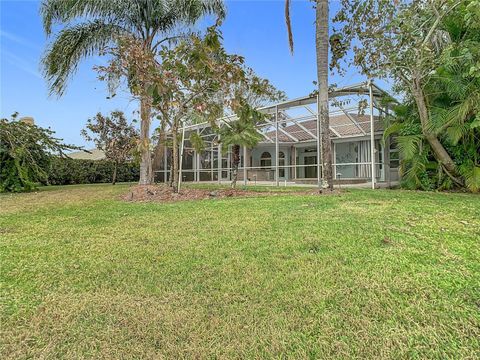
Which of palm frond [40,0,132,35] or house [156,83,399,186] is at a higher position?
palm frond [40,0,132,35]

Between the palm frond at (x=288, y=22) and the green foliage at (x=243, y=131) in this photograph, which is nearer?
the palm frond at (x=288, y=22)

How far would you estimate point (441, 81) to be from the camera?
976 centimetres

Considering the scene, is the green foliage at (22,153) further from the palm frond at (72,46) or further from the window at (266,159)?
the window at (266,159)

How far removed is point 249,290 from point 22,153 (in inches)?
467

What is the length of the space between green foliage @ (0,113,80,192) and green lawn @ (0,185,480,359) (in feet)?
26.4

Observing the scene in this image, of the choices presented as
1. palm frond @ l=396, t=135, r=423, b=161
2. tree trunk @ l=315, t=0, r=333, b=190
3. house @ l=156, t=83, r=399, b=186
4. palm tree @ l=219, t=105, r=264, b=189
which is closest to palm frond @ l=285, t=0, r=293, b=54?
tree trunk @ l=315, t=0, r=333, b=190

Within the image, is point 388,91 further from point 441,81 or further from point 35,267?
point 35,267

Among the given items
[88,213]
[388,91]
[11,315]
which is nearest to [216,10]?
[388,91]

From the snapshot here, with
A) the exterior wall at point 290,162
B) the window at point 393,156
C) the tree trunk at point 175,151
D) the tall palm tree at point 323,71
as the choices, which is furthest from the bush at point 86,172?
the window at point 393,156

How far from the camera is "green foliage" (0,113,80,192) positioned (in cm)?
1172

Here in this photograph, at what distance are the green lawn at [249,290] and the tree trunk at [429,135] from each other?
18.0 feet

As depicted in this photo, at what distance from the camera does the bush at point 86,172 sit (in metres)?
19.3

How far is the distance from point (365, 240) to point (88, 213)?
541 cm

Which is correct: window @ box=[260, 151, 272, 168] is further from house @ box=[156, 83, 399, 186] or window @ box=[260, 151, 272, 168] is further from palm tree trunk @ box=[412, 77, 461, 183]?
palm tree trunk @ box=[412, 77, 461, 183]
